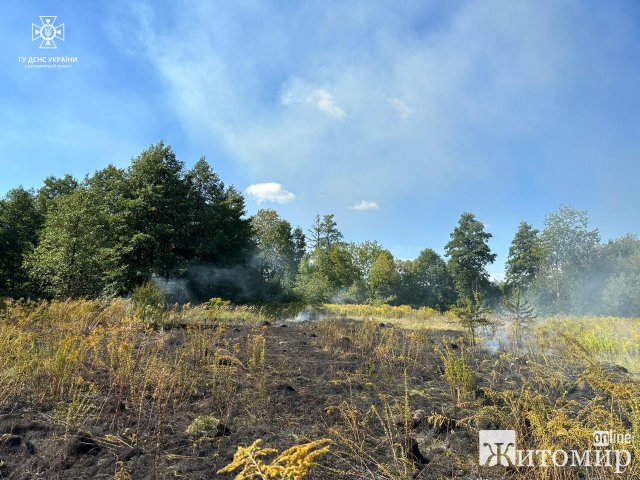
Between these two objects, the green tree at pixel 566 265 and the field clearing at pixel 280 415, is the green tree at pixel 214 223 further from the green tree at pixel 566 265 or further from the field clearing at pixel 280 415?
the green tree at pixel 566 265

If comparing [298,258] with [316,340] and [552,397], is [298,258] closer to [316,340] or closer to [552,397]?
[316,340]

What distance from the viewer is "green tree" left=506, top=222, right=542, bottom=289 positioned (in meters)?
36.7

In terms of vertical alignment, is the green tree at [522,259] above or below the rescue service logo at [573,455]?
above

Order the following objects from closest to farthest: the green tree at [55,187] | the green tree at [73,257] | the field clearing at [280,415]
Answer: the field clearing at [280,415]
the green tree at [73,257]
the green tree at [55,187]

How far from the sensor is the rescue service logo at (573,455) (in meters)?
2.21

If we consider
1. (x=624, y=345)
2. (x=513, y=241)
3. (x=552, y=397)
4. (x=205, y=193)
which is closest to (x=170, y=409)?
(x=552, y=397)

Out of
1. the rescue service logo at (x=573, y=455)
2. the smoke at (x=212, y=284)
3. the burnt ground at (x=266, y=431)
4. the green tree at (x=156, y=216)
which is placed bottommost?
the burnt ground at (x=266, y=431)

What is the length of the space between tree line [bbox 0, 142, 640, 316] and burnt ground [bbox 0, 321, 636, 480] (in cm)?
1125

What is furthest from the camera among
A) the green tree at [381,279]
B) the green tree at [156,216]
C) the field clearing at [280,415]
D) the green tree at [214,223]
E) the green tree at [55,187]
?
the green tree at [381,279]

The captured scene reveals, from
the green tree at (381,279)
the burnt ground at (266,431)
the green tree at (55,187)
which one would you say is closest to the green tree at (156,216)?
the green tree at (55,187)

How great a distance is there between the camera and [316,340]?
7.38m

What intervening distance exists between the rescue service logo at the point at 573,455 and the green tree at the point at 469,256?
122ft

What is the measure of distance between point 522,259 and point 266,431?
133ft

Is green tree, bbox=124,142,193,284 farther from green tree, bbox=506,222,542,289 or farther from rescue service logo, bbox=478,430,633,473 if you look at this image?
green tree, bbox=506,222,542,289
